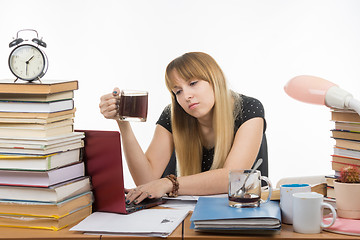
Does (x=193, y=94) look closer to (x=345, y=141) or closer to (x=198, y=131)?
(x=198, y=131)

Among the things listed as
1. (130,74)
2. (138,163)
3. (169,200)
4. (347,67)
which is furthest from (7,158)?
(347,67)

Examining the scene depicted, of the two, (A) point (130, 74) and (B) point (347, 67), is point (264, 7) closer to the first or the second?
(B) point (347, 67)

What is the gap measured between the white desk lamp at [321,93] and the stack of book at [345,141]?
0.14m

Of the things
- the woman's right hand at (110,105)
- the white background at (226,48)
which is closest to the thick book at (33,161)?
the woman's right hand at (110,105)

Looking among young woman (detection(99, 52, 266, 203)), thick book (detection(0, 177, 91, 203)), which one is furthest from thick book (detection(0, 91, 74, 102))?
young woman (detection(99, 52, 266, 203))

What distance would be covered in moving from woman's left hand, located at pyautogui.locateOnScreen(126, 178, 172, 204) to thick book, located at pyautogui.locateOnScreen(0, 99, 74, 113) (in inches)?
13.8

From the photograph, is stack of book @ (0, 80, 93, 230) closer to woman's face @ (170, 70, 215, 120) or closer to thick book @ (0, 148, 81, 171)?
thick book @ (0, 148, 81, 171)

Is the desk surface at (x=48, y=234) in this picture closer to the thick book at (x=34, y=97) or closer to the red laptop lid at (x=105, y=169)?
the red laptop lid at (x=105, y=169)

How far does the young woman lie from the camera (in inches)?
71.7

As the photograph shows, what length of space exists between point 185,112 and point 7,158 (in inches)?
44.2


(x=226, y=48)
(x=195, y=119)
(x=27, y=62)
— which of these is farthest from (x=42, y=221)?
(x=226, y=48)

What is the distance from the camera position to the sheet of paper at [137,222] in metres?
1.24

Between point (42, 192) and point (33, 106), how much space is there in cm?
24

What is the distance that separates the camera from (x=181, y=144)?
2.36 meters
